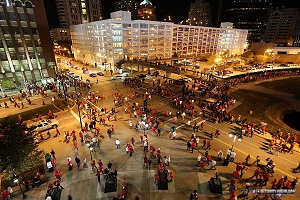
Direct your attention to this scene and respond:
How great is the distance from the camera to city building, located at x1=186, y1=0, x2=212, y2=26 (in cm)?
14743

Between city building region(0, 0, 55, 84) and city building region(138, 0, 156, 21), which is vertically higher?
city building region(138, 0, 156, 21)

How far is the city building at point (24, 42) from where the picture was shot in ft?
128

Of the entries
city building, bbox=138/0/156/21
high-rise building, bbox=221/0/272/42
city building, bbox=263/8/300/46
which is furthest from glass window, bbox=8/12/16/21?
high-rise building, bbox=221/0/272/42

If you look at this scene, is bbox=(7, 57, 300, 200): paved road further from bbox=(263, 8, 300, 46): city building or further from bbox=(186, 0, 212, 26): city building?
bbox=(186, 0, 212, 26): city building

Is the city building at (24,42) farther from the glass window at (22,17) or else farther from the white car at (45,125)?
the white car at (45,125)

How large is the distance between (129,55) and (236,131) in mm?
50002

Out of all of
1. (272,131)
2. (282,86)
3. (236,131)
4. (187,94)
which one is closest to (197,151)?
(236,131)

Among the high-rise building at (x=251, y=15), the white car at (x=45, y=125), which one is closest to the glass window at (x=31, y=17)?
the white car at (x=45, y=125)

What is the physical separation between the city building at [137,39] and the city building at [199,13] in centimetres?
6129

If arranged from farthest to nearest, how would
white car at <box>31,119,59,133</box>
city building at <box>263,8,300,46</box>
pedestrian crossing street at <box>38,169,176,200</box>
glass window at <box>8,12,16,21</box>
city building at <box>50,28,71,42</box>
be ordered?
city building at <box>263,8,300,46</box> < city building at <box>50,28,71,42</box> < glass window at <box>8,12,16,21</box> < white car at <box>31,119,59,133</box> < pedestrian crossing street at <box>38,169,176,200</box>

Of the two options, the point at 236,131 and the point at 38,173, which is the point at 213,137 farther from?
the point at 38,173

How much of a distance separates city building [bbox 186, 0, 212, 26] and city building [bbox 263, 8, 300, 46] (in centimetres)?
4855

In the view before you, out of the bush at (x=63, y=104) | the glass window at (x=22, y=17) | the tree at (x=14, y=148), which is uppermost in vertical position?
the glass window at (x=22, y=17)

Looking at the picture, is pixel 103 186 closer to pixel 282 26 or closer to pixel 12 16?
pixel 12 16
